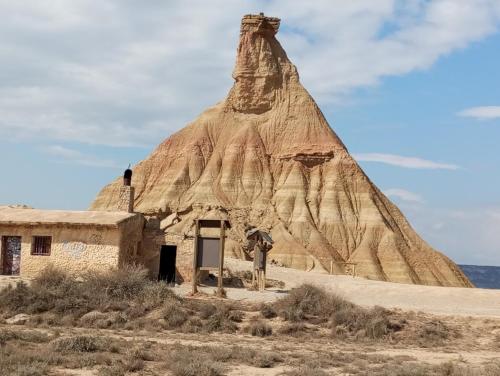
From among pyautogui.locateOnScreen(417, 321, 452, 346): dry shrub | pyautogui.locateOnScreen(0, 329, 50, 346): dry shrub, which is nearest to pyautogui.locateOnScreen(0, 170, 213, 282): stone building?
pyautogui.locateOnScreen(0, 329, 50, 346): dry shrub

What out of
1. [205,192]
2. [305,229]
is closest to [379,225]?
[305,229]

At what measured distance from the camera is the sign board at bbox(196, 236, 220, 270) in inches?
1022

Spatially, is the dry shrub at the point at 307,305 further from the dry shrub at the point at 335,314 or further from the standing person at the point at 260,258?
the standing person at the point at 260,258

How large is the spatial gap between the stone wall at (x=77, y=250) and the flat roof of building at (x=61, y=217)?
27cm

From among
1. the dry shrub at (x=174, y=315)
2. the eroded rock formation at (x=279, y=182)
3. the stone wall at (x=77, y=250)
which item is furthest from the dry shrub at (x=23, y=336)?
the eroded rock formation at (x=279, y=182)

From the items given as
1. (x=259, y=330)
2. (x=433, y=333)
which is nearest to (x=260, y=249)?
(x=259, y=330)

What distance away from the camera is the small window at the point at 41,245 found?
29.1 metres

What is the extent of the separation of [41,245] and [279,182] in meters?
40.5

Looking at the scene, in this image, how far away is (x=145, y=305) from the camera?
848 inches

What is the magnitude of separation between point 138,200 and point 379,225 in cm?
2314

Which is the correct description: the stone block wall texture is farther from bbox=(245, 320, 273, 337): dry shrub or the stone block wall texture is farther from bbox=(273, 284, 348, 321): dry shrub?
bbox=(245, 320, 273, 337): dry shrub

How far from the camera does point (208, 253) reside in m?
26.1

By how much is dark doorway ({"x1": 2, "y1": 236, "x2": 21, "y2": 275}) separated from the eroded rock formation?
27108 millimetres

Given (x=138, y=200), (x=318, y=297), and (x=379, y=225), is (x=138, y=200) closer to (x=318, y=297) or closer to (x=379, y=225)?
(x=379, y=225)
